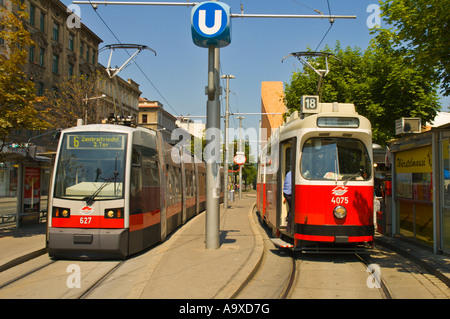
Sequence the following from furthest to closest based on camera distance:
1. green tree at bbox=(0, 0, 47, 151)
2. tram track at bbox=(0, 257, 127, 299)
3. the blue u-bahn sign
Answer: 1. green tree at bbox=(0, 0, 47, 151)
2. the blue u-bahn sign
3. tram track at bbox=(0, 257, 127, 299)

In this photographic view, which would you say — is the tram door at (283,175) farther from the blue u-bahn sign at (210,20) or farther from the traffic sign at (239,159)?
the traffic sign at (239,159)

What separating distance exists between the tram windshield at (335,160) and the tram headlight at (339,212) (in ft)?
1.93

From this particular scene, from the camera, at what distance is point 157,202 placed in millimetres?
10250

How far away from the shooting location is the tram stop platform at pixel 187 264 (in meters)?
5.91

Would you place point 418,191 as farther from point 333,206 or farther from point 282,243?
point 282,243

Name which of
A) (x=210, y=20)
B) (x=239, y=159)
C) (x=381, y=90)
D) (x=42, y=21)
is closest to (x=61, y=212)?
(x=210, y=20)

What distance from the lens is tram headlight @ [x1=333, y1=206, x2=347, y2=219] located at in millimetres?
8328

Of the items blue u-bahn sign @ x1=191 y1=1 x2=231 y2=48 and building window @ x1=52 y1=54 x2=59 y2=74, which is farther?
building window @ x1=52 y1=54 x2=59 y2=74

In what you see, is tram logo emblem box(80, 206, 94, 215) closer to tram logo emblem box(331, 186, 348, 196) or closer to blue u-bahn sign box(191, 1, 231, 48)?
blue u-bahn sign box(191, 1, 231, 48)

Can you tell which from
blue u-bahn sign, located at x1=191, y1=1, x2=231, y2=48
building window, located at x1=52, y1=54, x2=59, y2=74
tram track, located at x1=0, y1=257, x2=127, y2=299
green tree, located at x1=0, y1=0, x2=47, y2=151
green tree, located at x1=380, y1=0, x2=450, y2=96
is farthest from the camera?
building window, located at x1=52, y1=54, x2=59, y2=74

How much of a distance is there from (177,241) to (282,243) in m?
3.03

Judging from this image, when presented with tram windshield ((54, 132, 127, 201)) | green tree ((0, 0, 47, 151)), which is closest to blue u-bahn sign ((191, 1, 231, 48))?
tram windshield ((54, 132, 127, 201))

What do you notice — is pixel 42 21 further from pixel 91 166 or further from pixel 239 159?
pixel 91 166
